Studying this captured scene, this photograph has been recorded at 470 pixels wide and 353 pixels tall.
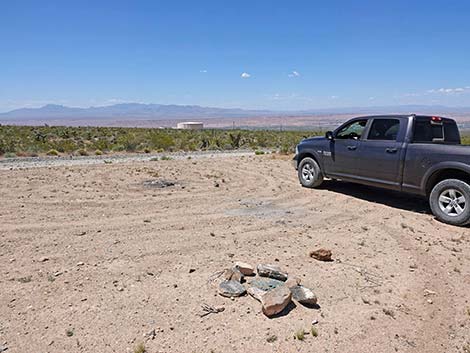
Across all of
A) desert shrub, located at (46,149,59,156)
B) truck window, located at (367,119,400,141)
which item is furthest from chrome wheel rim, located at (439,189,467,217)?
desert shrub, located at (46,149,59,156)

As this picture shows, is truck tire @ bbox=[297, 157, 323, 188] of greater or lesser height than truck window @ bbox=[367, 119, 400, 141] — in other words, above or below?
below

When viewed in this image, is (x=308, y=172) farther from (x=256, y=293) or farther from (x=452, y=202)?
(x=256, y=293)

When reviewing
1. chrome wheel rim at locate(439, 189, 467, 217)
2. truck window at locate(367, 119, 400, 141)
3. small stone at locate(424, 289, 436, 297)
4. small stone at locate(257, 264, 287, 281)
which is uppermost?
truck window at locate(367, 119, 400, 141)

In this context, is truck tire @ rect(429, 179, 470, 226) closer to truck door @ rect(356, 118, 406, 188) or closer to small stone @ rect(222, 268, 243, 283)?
truck door @ rect(356, 118, 406, 188)

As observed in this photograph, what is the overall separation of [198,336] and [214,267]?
138 centimetres

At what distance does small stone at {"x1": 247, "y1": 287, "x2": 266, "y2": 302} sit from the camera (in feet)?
12.7

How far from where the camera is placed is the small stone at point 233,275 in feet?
13.9

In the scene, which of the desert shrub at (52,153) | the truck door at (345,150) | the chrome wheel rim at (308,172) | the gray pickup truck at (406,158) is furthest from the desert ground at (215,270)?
the desert shrub at (52,153)

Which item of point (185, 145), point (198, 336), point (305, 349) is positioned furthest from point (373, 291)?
point (185, 145)

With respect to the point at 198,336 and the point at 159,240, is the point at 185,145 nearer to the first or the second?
the point at 159,240

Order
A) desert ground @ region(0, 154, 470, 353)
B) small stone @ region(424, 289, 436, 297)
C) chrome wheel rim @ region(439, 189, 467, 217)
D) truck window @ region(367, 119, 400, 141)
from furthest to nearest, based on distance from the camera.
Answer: truck window @ region(367, 119, 400, 141) → chrome wheel rim @ region(439, 189, 467, 217) → small stone @ region(424, 289, 436, 297) → desert ground @ region(0, 154, 470, 353)

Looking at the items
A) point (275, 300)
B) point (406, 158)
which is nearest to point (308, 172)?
point (406, 158)

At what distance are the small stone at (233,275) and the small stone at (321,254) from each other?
120 cm

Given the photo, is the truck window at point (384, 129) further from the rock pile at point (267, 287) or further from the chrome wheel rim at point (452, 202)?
the rock pile at point (267, 287)
